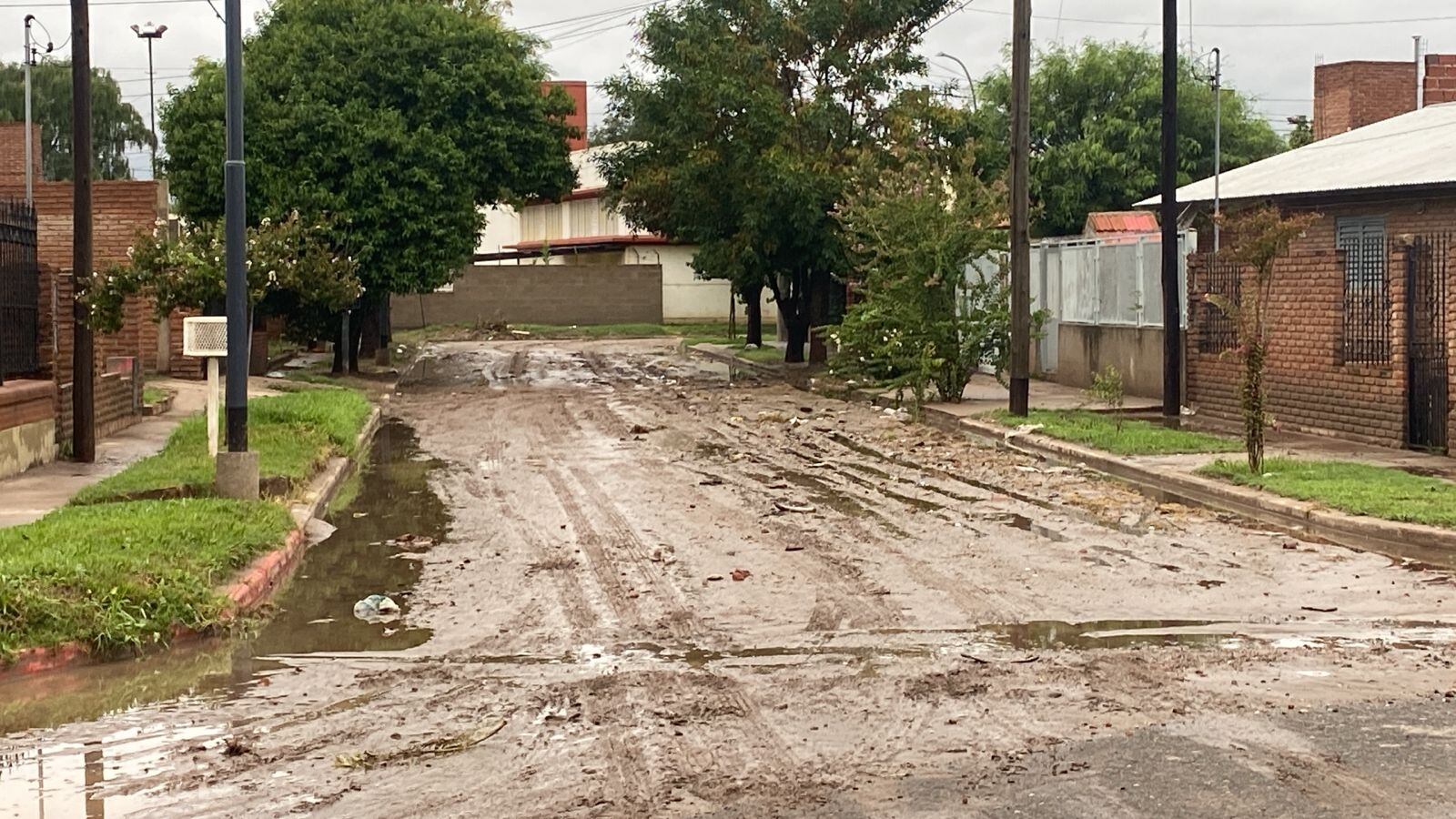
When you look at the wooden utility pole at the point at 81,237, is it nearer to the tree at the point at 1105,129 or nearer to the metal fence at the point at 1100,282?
the metal fence at the point at 1100,282

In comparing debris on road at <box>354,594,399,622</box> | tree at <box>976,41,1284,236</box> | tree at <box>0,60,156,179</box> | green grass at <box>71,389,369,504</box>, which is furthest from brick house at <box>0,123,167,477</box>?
tree at <box>0,60,156,179</box>

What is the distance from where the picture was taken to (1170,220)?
2370 cm

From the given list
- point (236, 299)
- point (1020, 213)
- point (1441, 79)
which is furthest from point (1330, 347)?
point (236, 299)

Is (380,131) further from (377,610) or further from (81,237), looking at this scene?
(377,610)

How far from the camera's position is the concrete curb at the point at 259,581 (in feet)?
31.0

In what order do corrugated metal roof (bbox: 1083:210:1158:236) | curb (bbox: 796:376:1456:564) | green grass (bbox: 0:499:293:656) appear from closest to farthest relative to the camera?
green grass (bbox: 0:499:293:656) < curb (bbox: 796:376:1456:564) < corrugated metal roof (bbox: 1083:210:1158:236)

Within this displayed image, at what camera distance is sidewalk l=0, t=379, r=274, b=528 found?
15.0 m

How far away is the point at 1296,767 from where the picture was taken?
7.03 metres

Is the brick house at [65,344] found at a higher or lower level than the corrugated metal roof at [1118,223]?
lower

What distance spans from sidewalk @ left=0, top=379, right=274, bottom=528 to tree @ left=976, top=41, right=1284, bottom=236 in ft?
114

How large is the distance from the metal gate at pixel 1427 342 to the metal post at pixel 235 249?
12.5 metres

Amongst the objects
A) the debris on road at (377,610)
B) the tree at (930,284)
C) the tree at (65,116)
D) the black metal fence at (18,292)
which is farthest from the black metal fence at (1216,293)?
the tree at (65,116)

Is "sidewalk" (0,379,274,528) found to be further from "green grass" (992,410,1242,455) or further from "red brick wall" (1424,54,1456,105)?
"red brick wall" (1424,54,1456,105)

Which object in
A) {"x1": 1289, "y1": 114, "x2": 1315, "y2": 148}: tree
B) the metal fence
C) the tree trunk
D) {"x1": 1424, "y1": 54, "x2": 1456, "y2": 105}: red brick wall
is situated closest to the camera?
the metal fence
